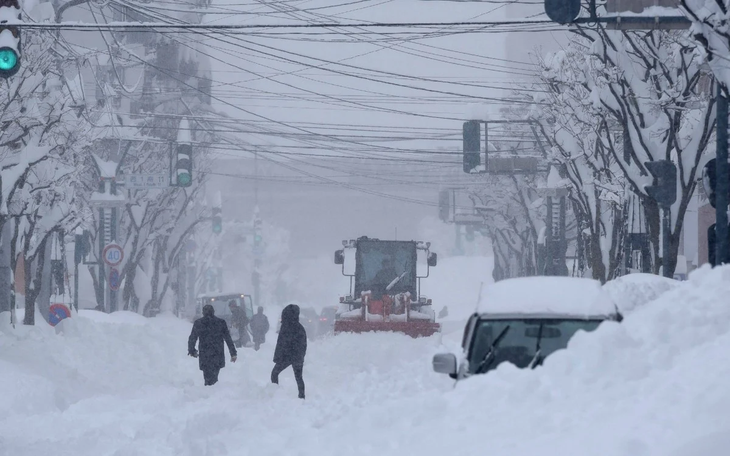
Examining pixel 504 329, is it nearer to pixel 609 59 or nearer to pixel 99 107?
pixel 609 59

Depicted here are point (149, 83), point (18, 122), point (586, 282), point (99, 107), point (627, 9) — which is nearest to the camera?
point (586, 282)

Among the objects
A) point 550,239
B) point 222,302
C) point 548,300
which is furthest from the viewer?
point 222,302

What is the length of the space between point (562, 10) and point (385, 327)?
11100mm

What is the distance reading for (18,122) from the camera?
2344 centimetres

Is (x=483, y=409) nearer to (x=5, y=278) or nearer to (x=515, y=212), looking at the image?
(x=5, y=278)

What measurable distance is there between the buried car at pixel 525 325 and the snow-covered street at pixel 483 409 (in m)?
0.30

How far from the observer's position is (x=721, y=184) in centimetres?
1468

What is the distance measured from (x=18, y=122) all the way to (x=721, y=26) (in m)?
15.4

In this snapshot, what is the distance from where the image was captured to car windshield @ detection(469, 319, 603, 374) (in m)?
8.74

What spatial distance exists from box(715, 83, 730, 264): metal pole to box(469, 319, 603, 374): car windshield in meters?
6.06

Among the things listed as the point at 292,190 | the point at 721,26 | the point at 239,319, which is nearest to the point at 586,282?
the point at 721,26

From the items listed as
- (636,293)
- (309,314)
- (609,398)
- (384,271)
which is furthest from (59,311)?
(309,314)

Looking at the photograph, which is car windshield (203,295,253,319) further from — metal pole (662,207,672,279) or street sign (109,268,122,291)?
metal pole (662,207,672,279)

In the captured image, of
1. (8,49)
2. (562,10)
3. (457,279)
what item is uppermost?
(562,10)
